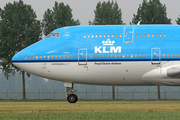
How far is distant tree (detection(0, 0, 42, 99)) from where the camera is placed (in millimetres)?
53438

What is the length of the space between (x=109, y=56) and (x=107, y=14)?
2879 cm

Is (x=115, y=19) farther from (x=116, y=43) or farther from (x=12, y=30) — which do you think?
(x=116, y=43)

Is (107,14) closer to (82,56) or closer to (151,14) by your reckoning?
(151,14)

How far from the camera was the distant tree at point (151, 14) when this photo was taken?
55344mm

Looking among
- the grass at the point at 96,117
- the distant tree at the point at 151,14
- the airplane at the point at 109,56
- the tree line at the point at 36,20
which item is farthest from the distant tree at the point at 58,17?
the grass at the point at 96,117

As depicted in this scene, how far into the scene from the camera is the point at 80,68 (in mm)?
31000

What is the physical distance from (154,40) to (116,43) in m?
3.10

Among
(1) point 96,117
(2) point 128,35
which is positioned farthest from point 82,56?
(1) point 96,117

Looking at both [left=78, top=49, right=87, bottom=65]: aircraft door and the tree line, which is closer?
[left=78, top=49, right=87, bottom=65]: aircraft door

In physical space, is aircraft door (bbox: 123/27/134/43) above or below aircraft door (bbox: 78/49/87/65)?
above

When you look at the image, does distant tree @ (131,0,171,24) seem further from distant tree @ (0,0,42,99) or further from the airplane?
the airplane

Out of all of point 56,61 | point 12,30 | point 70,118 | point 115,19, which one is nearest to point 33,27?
point 12,30

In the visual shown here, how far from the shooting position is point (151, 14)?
5584 centimetres

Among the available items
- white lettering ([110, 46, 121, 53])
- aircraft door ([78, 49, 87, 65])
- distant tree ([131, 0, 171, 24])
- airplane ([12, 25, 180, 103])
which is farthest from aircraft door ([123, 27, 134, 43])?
distant tree ([131, 0, 171, 24])
